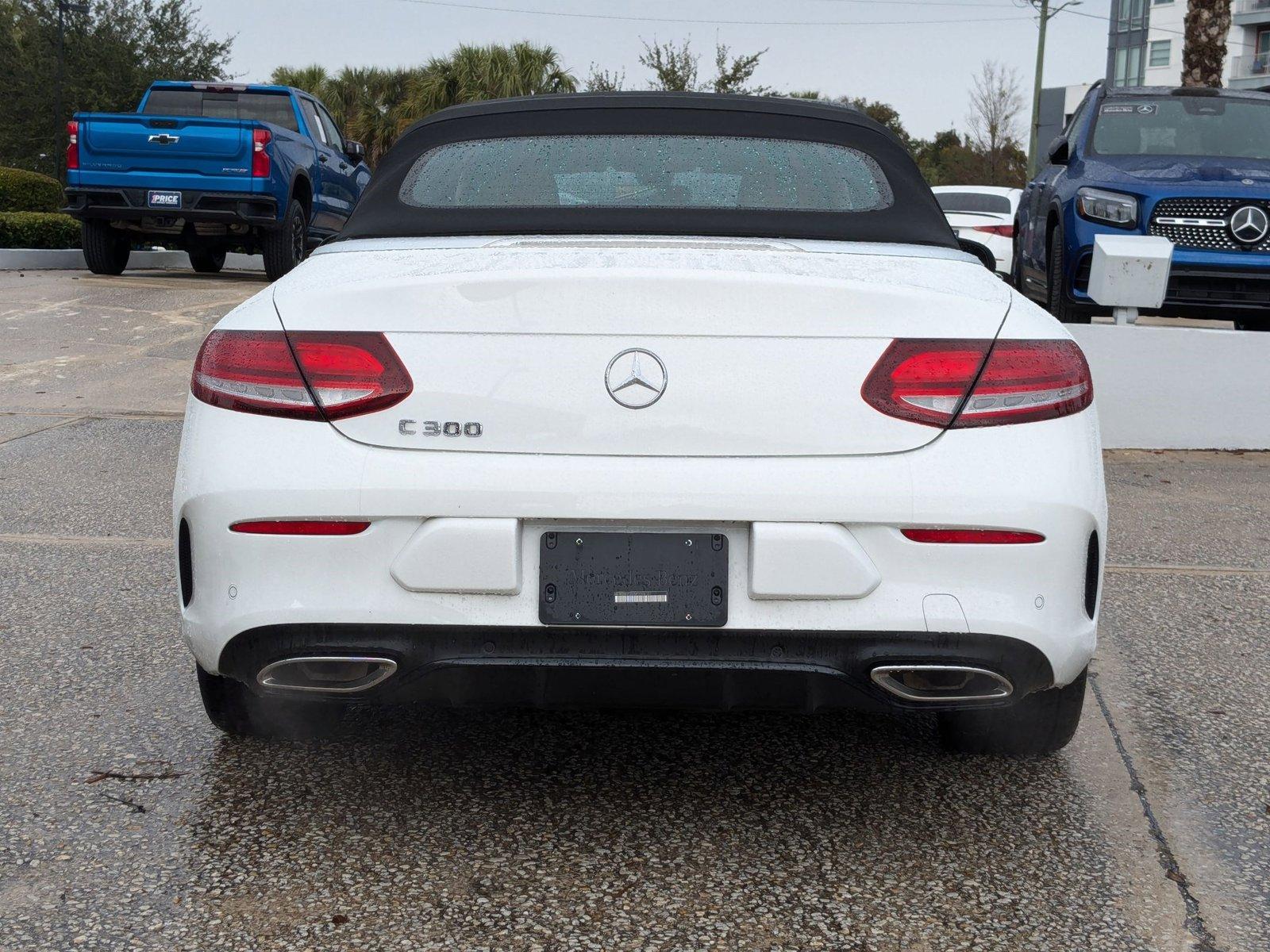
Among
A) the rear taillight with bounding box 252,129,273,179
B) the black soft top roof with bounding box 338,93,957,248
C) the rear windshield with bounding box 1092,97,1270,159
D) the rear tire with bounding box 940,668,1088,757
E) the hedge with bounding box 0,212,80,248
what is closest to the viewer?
the rear tire with bounding box 940,668,1088,757

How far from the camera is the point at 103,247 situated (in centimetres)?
1502

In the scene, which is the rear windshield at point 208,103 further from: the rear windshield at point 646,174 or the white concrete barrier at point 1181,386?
the rear windshield at point 646,174

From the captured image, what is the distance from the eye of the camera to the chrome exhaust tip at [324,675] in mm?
2748

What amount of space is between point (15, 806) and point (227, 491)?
92 centimetres

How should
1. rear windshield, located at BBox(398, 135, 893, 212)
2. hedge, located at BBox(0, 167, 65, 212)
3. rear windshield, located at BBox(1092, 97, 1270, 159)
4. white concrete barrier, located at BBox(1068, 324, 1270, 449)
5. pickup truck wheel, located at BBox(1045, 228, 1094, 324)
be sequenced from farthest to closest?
hedge, located at BBox(0, 167, 65, 212) < rear windshield, located at BBox(1092, 97, 1270, 159) < pickup truck wheel, located at BBox(1045, 228, 1094, 324) < white concrete barrier, located at BBox(1068, 324, 1270, 449) < rear windshield, located at BBox(398, 135, 893, 212)

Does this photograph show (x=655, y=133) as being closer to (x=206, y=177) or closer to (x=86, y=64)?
(x=206, y=177)

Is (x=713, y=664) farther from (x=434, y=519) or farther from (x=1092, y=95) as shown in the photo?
(x=1092, y=95)

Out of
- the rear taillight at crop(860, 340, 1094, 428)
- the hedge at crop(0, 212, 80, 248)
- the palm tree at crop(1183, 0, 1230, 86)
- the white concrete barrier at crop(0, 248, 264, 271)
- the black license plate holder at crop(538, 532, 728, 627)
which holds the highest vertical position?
the palm tree at crop(1183, 0, 1230, 86)

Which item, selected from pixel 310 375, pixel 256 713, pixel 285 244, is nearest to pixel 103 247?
pixel 285 244

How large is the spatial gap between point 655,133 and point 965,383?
1.39 meters

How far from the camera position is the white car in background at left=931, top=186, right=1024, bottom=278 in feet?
57.0

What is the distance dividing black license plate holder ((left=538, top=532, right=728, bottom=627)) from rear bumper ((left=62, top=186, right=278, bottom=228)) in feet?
37.3

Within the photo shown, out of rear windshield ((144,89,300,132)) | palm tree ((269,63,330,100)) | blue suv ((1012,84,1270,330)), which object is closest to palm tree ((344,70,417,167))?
palm tree ((269,63,330,100))

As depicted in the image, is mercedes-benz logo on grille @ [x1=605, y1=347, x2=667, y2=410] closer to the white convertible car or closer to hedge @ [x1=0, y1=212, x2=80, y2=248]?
the white convertible car
